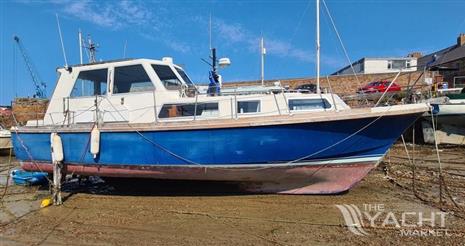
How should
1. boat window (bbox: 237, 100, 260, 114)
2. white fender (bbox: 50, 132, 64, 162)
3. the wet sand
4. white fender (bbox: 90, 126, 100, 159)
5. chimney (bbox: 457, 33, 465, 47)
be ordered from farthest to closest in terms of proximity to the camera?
chimney (bbox: 457, 33, 465, 47) < white fender (bbox: 50, 132, 64, 162) < white fender (bbox: 90, 126, 100, 159) < boat window (bbox: 237, 100, 260, 114) < the wet sand

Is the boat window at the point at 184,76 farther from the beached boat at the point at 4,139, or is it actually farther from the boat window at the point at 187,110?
the beached boat at the point at 4,139

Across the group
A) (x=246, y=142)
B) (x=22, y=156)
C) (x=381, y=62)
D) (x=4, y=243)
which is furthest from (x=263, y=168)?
(x=381, y=62)

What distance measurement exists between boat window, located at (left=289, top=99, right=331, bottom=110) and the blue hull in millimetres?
857

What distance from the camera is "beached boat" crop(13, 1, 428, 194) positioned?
23.8 ft

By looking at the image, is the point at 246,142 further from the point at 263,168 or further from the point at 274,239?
the point at 274,239

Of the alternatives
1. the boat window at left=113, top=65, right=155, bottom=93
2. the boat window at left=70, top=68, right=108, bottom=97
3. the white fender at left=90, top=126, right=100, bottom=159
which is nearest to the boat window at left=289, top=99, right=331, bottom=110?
the boat window at left=113, top=65, right=155, bottom=93

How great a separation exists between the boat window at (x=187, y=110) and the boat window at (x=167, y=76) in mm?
749

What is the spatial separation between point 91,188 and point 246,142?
5.12 meters

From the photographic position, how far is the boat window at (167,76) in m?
8.89

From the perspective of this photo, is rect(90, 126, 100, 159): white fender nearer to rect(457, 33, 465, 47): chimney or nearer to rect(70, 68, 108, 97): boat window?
rect(70, 68, 108, 97): boat window

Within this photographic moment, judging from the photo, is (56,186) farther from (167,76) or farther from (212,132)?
A: (212,132)

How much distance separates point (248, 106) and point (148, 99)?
2183mm

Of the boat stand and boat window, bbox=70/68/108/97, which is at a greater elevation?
boat window, bbox=70/68/108/97

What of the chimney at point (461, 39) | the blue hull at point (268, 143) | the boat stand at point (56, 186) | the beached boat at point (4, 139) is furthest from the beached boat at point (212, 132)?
the chimney at point (461, 39)
